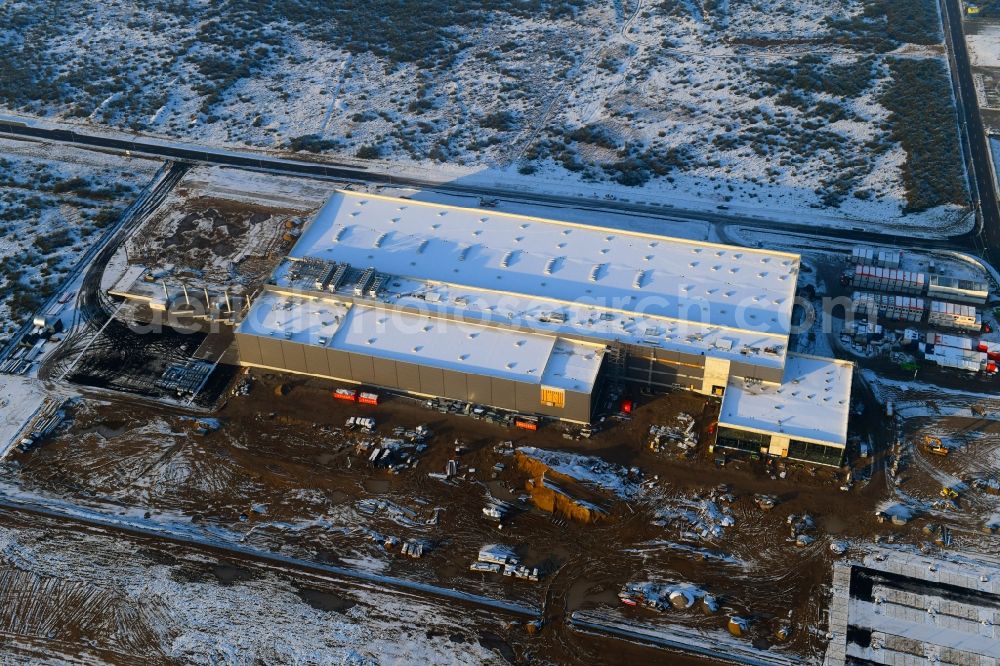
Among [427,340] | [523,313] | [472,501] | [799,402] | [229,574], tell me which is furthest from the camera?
[523,313]

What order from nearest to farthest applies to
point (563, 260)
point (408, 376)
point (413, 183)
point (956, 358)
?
point (408, 376) → point (956, 358) → point (563, 260) → point (413, 183)

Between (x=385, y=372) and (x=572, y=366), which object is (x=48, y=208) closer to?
(x=385, y=372)

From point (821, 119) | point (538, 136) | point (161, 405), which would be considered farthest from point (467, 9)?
point (161, 405)

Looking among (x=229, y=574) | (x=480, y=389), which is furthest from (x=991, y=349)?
(x=229, y=574)

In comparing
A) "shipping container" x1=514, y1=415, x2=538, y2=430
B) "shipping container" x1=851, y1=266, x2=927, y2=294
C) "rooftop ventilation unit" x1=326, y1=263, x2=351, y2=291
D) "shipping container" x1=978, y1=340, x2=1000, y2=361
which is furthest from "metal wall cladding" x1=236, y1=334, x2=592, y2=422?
"shipping container" x1=978, y1=340, x2=1000, y2=361

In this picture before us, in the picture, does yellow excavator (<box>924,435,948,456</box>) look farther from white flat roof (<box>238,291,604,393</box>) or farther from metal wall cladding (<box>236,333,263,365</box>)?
metal wall cladding (<box>236,333,263,365</box>)

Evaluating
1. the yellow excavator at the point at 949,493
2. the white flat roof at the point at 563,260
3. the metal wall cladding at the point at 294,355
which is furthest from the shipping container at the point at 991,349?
the metal wall cladding at the point at 294,355

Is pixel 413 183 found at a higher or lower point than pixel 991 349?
higher
